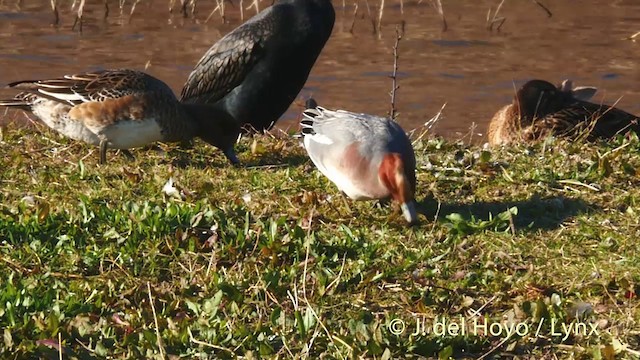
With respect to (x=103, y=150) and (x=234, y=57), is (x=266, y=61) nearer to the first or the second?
(x=234, y=57)

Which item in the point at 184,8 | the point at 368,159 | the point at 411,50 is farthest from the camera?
the point at 184,8

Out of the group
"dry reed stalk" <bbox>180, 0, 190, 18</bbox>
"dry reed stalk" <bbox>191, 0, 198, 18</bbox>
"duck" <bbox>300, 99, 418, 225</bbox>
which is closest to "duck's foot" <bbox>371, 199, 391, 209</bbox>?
"duck" <bbox>300, 99, 418, 225</bbox>

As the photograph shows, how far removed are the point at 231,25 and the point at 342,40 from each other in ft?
4.74

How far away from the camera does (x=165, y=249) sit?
5059mm

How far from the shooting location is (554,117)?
8.25 meters

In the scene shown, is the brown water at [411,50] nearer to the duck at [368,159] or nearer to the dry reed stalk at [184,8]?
the dry reed stalk at [184,8]

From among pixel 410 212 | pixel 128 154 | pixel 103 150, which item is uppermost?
pixel 410 212

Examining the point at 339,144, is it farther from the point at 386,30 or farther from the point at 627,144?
the point at 386,30

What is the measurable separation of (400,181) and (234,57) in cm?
271

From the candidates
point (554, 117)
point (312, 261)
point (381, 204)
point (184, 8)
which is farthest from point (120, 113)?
point (184, 8)

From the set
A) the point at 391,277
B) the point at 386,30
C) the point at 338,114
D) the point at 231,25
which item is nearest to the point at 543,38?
the point at 386,30

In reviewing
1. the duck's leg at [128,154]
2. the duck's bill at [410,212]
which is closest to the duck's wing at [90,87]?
the duck's leg at [128,154]

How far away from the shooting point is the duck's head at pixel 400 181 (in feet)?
17.7

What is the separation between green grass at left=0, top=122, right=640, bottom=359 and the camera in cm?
434
